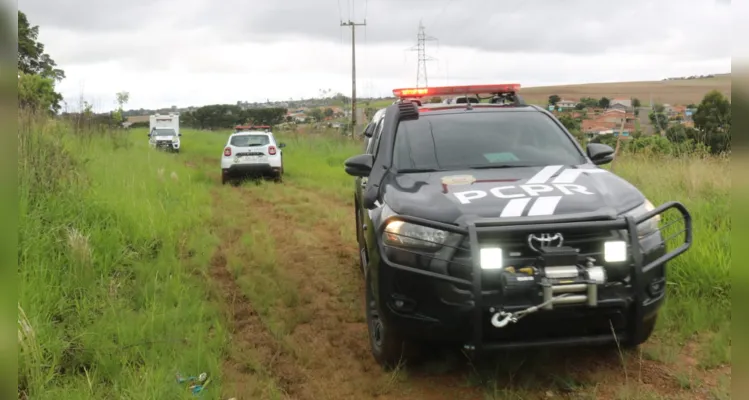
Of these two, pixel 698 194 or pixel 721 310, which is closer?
pixel 721 310

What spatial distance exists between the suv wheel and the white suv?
10817mm

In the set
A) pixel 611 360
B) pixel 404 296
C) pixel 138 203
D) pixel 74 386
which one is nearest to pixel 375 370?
pixel 404 296

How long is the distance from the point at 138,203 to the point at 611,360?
19.1 ft

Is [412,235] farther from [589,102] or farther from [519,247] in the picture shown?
[589,102]

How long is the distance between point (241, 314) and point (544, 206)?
9.08 feet

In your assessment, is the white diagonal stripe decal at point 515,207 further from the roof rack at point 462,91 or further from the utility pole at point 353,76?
the utility pole at point 353,76

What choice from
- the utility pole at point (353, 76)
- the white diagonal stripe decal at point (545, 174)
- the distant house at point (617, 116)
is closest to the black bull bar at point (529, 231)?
the white diagonal stripe decal at point (545, 174)

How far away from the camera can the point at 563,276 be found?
2840 mm

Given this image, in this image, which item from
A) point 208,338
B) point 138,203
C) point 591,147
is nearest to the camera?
point 208,338

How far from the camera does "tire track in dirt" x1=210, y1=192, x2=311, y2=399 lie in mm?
3414

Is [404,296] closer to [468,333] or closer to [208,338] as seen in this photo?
[468,333]

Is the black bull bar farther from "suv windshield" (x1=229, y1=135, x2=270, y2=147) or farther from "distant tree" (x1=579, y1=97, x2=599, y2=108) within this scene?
"suv windshield" (x1=229, y1=135, x2=270, y2=147)

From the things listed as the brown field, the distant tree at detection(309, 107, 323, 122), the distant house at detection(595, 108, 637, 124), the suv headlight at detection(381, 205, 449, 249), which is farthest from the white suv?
the distant tree at detection(309, 107, 323, 122)

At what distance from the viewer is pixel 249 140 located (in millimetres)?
14656
